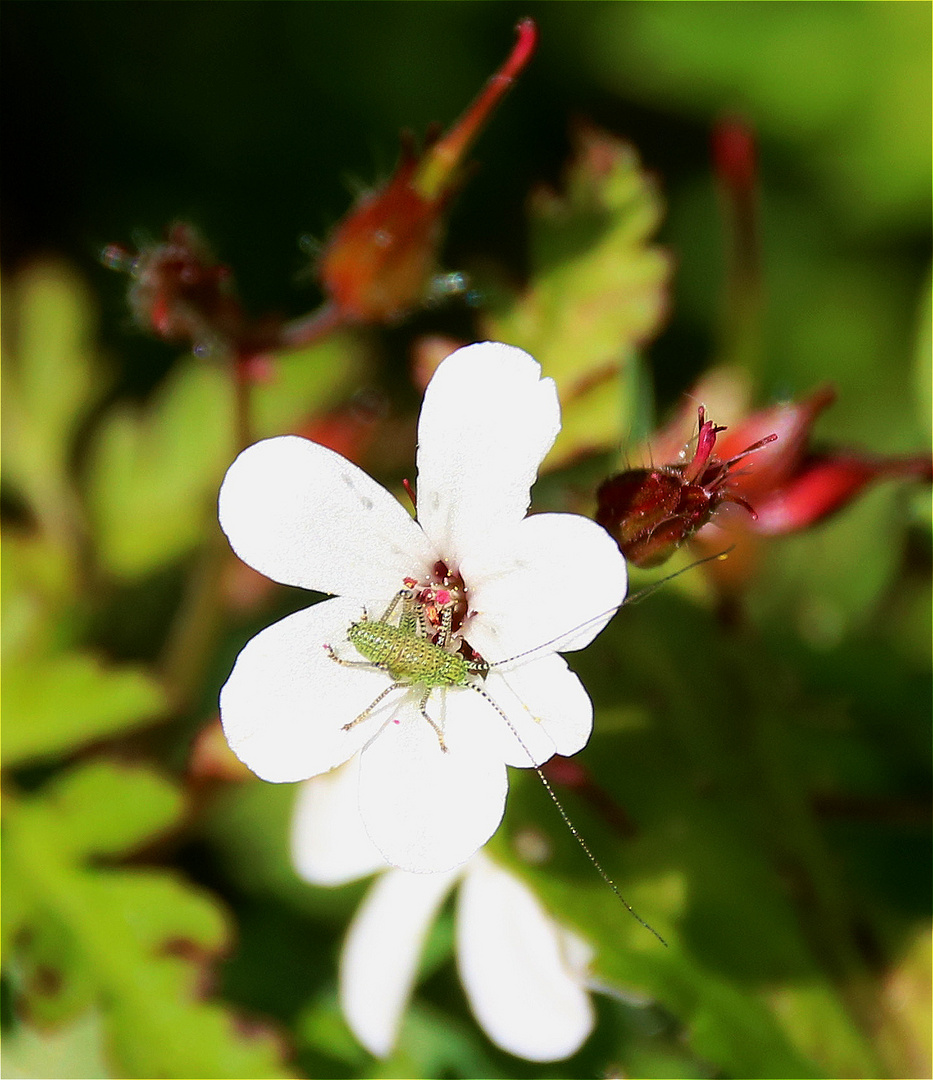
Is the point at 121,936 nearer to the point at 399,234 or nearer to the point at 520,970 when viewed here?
the point at 520,970

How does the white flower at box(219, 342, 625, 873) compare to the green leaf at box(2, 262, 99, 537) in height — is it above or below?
below

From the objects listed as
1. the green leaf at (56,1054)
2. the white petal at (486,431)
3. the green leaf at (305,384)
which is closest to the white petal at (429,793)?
the white petal at (486,431)

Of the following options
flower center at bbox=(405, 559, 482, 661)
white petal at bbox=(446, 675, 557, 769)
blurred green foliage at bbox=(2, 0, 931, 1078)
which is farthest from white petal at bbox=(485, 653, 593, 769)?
blurred green foliage at bbox=(2, 0, 931, 1078)

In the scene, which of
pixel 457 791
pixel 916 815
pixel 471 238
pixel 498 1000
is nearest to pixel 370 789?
pixel 457 791

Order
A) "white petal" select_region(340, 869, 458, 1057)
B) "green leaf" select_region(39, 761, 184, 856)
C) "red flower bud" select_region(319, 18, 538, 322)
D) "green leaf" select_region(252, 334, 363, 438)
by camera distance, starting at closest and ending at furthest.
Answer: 1. "red flower bud" select_region(319, 18, 538, 322)
2. "white petal" select_region(340, 869, 458, 1057)
3. "green leaf" select_region(39, 761, 184, 856)
4. "green leaf" select_region(252, 334, 363, 438)

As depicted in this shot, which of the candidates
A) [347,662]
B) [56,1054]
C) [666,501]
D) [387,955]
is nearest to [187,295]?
[347,662]

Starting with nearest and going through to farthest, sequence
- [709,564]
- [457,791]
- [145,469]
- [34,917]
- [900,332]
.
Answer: [457,791] → [34,917] → [709,564] → [145,469] → [900,332]

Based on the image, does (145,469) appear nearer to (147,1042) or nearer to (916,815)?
(147,1042)

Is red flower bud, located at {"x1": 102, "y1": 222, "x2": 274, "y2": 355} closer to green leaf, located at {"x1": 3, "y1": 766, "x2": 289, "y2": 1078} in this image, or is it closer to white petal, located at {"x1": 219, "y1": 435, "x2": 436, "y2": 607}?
white petal, located at {"x1": 219, "y1": 435, "x2": 436, "y2": 607}
